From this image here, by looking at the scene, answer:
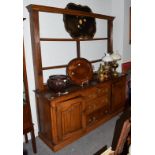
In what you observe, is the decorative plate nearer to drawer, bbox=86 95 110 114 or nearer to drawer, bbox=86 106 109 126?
drawer, bbox=86 95 110 114

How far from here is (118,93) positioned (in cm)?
295

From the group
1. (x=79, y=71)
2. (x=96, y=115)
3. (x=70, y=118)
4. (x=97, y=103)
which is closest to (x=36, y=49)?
(x=79, y=71)

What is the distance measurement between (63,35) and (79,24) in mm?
336

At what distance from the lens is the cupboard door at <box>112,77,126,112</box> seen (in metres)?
2.83

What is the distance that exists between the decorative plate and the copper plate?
0.43 meters

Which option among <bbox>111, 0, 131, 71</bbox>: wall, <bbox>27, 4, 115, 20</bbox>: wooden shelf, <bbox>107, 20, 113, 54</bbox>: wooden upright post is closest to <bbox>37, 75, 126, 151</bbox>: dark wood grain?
<bbox>107, 20, 113, 54</bbox>: wooden upright post

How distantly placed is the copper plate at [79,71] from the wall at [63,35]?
0.68ft

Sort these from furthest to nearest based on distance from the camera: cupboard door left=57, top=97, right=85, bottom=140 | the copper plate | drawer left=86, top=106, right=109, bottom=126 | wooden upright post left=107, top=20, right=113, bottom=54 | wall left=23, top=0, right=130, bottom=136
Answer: wooden upright post left=107, top=20, right=113, bottom=54, drawer left=86, top=106, right=109, bottom=126, the copper plate, wall left=23, top=0, right=130, bottom=136, cupboard door left=57, top=97, right=85, bottom=140

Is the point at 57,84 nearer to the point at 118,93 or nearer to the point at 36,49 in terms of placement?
the point at 36,49

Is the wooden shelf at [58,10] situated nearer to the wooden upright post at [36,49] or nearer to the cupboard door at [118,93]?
the wooden upright post at [36,49]

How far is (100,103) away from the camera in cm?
262
